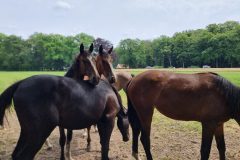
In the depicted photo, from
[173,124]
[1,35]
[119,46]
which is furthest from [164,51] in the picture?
[173,124]

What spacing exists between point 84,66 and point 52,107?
1.55m

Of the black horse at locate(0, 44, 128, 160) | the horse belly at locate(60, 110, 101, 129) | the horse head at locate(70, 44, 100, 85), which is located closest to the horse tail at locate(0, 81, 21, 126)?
the black horse at locate(0, 44, 128, 160)

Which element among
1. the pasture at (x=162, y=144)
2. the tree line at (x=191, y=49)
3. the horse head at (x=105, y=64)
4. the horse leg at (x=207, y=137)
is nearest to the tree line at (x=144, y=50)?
the tree line at (x=191, y=49)

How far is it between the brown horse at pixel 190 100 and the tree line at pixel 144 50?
243ft

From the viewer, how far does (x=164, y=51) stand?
9581 cm

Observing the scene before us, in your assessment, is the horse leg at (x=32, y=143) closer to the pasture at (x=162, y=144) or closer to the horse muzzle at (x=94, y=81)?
the horse muzzle at (x=94, y=81)

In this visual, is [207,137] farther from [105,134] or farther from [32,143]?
[32,143]

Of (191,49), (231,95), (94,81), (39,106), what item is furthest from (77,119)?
(191,49)

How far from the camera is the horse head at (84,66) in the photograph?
535 cm

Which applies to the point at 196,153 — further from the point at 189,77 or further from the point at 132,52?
the point at 132,52

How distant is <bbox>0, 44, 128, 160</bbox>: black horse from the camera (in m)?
4.10

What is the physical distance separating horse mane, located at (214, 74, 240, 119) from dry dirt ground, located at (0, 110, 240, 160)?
1311mm

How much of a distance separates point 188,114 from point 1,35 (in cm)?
10730

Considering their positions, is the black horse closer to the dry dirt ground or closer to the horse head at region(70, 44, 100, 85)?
the horse head at region(70, 44, 100, 85)
